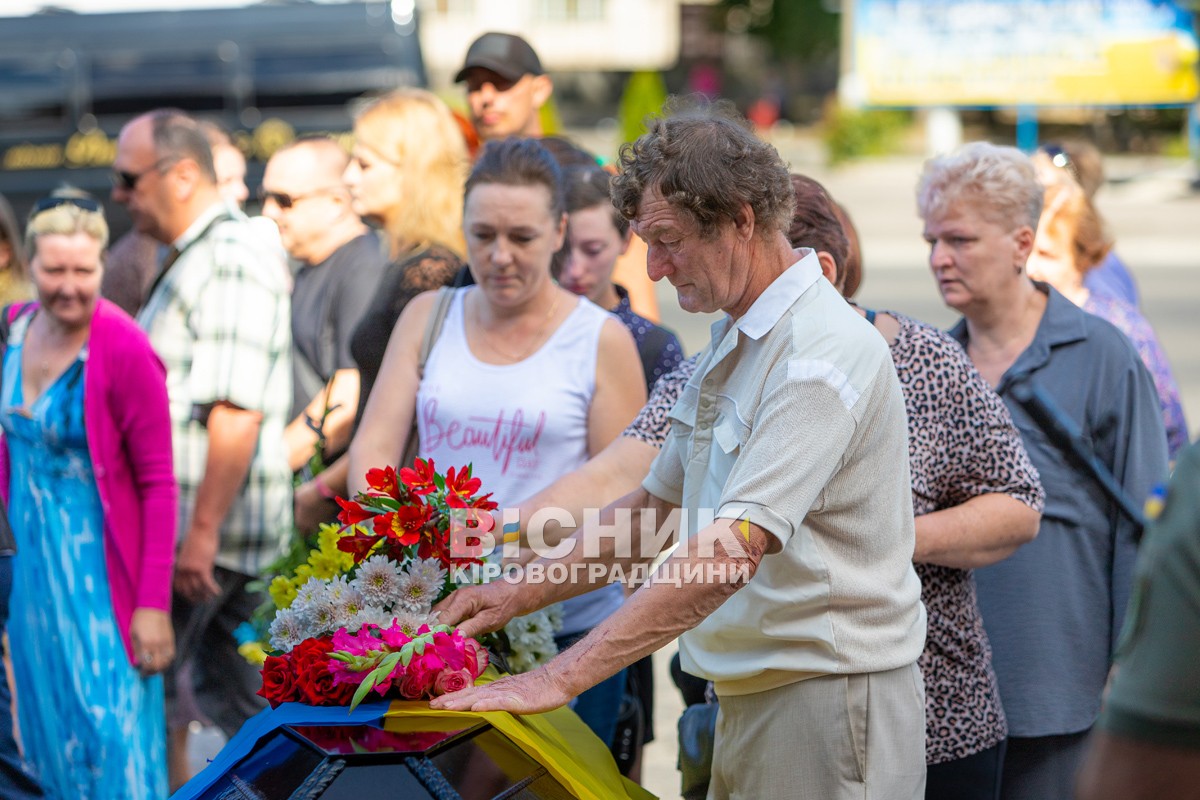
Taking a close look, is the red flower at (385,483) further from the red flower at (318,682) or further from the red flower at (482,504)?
the red flower at (318,682)

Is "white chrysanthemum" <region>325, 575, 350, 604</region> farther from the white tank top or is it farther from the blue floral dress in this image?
the blue floral dress

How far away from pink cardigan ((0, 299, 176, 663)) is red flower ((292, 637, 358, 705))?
1770 millimetres

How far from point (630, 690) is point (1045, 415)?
135 centimetres

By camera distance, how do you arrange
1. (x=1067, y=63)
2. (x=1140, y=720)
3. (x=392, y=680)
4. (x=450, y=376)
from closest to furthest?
(x=1140, y=720), (x=392, y=680), (x=450, y=376), (x=1067, y=63)

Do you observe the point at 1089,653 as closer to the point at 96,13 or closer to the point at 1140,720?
the point at 1140,720

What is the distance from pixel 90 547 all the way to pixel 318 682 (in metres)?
1.86

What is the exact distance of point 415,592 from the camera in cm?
256

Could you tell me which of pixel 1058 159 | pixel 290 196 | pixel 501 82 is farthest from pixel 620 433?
pixel 501 82

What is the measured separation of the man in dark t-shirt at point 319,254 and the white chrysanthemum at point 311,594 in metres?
2.39

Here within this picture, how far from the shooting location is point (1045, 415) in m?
3.21

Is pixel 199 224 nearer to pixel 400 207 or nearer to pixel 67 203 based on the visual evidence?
pixel 67 203

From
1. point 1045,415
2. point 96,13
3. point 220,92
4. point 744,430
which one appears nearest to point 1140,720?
point 744,430

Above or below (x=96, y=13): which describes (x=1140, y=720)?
below

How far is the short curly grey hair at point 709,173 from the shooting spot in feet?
7.31
